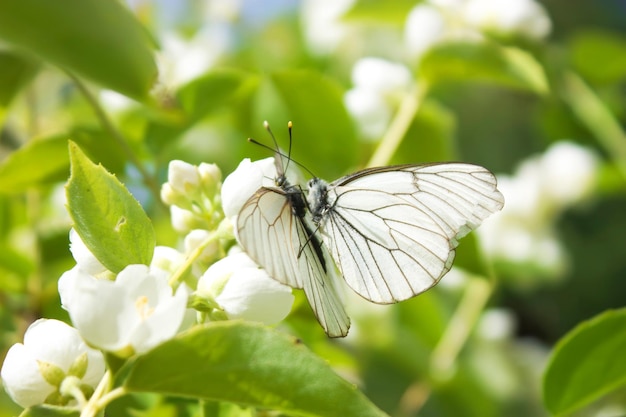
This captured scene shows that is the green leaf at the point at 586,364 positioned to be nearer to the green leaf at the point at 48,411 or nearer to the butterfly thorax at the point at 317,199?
the butterfly thorax at the point at 317,199

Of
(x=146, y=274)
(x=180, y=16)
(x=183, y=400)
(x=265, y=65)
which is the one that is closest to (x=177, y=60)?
(x=265, y=65)

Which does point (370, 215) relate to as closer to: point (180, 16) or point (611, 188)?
point (611, 188)

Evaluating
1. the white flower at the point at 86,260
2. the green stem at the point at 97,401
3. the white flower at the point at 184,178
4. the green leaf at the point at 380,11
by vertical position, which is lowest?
the green stem at the point at 97,401

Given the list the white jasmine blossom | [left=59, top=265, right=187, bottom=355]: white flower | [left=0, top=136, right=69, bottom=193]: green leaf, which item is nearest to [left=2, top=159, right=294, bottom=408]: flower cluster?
[left=59, top=265, right=187, bottom=355]: white flower

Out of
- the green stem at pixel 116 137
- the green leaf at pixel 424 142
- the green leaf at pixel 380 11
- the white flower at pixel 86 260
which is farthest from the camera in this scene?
the green leaf at pixel 380 11

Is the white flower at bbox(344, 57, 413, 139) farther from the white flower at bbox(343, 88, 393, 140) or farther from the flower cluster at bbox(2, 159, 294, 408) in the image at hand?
the flower cluster at bbox(2, 159, 294, 408)

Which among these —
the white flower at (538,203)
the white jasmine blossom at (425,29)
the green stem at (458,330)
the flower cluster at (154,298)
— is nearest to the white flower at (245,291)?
the flower cluster at (154,298)

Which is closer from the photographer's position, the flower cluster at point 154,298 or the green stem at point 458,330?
the flower cluster at point 154,298

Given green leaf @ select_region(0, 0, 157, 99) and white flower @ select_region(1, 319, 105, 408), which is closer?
white flower @ select_region(1, 319, 105, 408)
